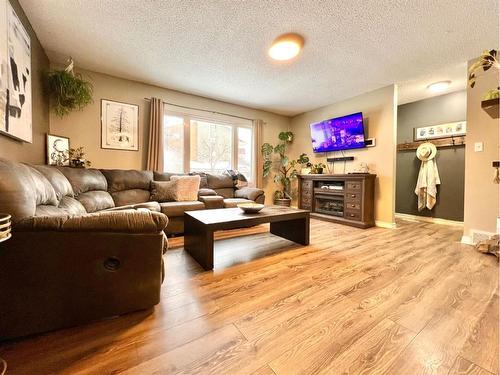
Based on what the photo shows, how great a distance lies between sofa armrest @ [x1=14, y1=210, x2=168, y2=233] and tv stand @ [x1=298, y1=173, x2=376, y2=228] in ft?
10.7

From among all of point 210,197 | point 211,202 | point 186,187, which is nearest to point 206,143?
point 186,187

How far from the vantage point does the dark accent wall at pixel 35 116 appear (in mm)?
1794

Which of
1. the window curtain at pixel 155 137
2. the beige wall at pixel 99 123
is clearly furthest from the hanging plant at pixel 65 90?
the window curtain at pixel 155 137

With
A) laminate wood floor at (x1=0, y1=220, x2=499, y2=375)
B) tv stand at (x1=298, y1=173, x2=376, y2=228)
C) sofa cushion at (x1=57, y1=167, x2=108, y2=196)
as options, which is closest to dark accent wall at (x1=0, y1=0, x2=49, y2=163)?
sofa cushion at (x1=57, y1=167, x2=108, y2=196)

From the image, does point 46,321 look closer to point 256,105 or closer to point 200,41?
point 200,41

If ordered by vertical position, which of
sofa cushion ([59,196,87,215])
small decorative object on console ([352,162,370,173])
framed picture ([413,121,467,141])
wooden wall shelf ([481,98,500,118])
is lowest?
sofa cushion ([59,196,87,215])

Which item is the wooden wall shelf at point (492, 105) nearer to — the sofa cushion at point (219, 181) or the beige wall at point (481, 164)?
the beige wall at point (481, 164)

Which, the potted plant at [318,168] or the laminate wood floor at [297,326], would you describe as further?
the potted plant at [318,168]

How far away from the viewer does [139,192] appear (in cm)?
301

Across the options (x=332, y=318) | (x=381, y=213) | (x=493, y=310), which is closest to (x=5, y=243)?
(x=332, y=318)

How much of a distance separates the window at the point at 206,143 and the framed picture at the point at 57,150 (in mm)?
1368

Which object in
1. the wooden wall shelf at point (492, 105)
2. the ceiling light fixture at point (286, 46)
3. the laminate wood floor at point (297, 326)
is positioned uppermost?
the ceiling light fixture at point (286, 46)

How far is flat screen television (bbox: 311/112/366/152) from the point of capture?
3.74 meters

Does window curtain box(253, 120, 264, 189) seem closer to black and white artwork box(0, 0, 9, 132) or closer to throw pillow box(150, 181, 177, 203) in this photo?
throw pillow box(150, 181, 177, 203)
